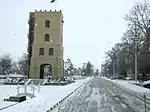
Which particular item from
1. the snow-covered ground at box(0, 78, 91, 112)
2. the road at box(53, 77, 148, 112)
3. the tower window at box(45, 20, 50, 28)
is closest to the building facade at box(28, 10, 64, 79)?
the tower window at box(45, 20, 50, 28)

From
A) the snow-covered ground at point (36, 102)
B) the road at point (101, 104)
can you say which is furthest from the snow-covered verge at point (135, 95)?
the snow-covered ground at point (36, 102)

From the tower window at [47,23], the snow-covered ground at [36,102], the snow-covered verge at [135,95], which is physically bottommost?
the snow-covered verge at [135,95]

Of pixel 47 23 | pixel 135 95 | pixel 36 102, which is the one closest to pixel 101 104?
pixel 36 102

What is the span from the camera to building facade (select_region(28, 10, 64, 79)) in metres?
75.6

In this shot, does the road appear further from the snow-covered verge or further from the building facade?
the building facade

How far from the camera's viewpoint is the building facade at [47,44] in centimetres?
7556

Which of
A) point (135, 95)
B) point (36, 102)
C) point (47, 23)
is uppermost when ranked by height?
point (47, 23)

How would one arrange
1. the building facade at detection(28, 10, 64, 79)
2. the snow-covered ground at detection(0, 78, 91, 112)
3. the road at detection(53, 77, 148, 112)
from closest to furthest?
the snow-covered ground at detection(0, 78, 91, 112), the road at detection(53, 77, 148, 112), the building facade at detection(28, 10, 64, 79)

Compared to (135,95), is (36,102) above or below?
above

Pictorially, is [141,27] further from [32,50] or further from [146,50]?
[32,50]

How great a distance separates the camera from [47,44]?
76.4 meters

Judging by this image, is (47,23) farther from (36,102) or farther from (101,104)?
(36,102)

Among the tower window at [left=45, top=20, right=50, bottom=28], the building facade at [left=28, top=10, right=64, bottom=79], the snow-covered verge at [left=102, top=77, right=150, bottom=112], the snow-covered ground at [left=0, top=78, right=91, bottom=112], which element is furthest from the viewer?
the tower window at [left=45, top=20, right=50, bottom=28]

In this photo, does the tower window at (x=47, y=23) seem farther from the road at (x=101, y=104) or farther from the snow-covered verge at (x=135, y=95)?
the road at (x=101, y=104)
